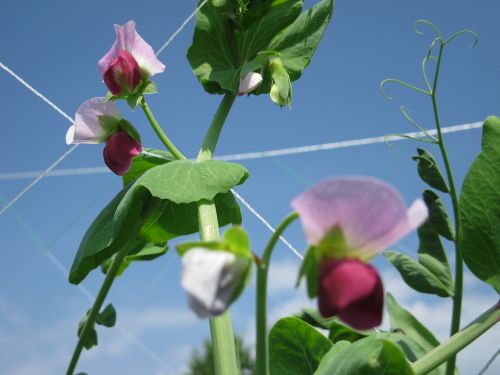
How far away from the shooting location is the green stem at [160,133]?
77 centimetres

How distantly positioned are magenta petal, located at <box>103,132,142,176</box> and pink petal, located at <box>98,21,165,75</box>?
0.28 ft

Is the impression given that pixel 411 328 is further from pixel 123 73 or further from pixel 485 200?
pixel 123 73

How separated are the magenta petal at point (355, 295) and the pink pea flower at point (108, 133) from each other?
0.49 m

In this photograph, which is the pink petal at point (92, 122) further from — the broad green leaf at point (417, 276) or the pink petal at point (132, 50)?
the broad green leaf at point (417, 276)

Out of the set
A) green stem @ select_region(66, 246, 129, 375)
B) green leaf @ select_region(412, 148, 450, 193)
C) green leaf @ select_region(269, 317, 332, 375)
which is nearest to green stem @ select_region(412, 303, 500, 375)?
green leaf @ select_region(269, 317, 332, 375)

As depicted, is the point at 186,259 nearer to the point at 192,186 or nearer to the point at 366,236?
the point at 366,236

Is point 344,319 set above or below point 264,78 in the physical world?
below

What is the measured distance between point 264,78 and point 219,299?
0.60 meters

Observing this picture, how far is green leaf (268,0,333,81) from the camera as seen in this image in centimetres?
89

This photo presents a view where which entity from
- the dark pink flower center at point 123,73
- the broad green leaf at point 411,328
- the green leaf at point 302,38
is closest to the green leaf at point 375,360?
the broad green leaf at point 411,328

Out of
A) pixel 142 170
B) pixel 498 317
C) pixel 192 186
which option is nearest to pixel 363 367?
pixel 498 317

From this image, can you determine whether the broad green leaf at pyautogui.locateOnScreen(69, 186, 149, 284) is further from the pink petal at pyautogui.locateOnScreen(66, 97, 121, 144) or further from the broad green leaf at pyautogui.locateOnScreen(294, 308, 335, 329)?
the broad green leaf at pyautogui.locateOnScreen(294, 308, 335, 329)

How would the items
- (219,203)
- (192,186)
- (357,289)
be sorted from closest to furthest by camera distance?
(357,289) → (192,186) → (219,203)

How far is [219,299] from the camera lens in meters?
0.28
